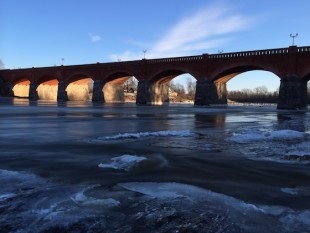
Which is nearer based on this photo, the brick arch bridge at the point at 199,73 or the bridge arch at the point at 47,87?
the brick arch bridge at the point at 199,73

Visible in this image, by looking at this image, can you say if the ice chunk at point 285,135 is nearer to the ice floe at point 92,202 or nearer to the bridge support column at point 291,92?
the ice floe at point 92,202

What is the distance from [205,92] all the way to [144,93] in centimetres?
1194

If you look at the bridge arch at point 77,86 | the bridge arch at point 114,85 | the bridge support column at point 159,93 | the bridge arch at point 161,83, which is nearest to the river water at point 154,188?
the bridge arch at point 161,83

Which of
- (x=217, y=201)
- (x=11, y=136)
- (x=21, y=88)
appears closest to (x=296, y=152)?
(x=217, y=201)

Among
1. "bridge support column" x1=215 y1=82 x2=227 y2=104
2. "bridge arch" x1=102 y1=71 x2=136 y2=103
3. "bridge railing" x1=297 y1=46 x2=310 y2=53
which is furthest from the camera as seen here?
"bridge arch" x1=102 y1=71 x2=136 y2=103

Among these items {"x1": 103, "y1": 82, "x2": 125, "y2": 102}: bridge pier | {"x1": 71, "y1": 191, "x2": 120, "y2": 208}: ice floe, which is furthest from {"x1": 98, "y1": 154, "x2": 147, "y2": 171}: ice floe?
{"x1": 103, "y1": 82, "x2": 125, "y2": 102}: bridge pier

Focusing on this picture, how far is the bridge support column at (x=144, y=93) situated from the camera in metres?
59.1

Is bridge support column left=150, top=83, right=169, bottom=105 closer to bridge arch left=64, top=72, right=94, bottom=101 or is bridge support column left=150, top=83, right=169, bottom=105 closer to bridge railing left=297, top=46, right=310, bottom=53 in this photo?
bridge arch left=64, top=72, right=94, bottom=101

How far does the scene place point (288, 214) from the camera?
3906 millimetres

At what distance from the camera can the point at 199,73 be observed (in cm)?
5156

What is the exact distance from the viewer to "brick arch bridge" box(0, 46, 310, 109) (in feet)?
137

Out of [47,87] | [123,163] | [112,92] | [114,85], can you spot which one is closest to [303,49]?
[123,163]

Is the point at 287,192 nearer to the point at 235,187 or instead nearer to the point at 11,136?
the point at 235,187

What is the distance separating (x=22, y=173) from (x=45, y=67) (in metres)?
76.9
